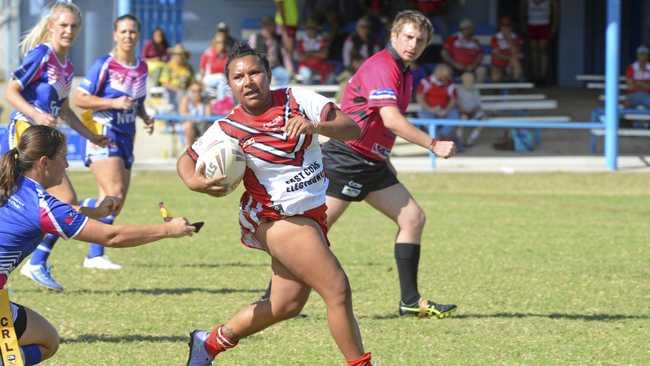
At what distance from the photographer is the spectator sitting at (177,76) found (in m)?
22.0

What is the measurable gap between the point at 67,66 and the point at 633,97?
15.6 m

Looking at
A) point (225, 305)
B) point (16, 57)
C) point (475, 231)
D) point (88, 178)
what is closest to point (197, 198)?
point (88, 178)

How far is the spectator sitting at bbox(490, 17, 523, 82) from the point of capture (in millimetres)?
24594

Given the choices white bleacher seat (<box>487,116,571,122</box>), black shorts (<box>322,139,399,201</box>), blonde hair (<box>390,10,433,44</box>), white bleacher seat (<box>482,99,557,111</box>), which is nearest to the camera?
blonde hair (<box>390,10,433,44</box>)

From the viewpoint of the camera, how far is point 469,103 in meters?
21.7

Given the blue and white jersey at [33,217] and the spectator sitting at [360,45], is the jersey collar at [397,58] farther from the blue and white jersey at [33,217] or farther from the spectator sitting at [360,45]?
the spectator sitting at [360,45]

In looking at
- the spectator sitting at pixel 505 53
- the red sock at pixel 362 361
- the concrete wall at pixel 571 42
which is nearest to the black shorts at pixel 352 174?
the red sock at pixel 362 361

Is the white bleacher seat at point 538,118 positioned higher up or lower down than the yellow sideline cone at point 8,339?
lower down

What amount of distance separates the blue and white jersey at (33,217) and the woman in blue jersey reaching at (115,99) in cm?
403

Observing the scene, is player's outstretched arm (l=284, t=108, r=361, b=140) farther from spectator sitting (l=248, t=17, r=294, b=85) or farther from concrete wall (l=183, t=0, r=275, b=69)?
concrete wall (l=183, t=0, r=275, b=69)

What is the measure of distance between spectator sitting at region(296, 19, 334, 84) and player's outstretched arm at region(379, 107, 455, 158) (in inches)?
596

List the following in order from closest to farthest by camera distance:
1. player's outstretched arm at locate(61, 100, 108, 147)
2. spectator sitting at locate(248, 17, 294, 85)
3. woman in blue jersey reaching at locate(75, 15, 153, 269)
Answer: player's outstretched arm at locate(61, 100, 108, 147) < woman in blue jersey reaching at locate(75, 15, 153, 269) < spectator sitting at locate(248, 17, 294, 85)

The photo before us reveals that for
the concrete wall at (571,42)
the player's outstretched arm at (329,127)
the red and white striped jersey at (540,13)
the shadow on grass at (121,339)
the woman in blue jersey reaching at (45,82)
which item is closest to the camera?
the player's outstretched arm at (329,127)

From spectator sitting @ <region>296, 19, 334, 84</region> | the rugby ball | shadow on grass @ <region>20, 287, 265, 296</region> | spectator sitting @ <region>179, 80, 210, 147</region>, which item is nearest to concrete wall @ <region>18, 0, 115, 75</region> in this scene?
spectator sitting @ <region>179, 80, 210, 147</region>
